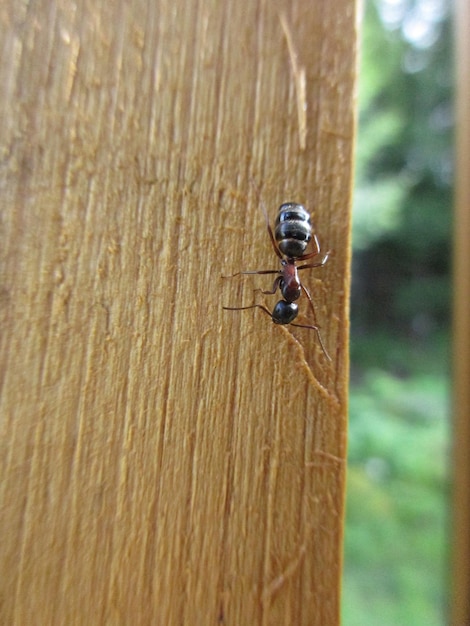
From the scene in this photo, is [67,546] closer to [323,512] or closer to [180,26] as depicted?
[323,512]

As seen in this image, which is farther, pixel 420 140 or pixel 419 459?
pixel 420 140

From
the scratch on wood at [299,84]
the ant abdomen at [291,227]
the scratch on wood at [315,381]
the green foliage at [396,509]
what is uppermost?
the scratch on wood at [299,84]

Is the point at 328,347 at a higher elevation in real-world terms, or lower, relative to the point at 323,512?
higher

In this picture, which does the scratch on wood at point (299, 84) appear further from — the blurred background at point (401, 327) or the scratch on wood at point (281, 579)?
the blurred background at point (401, 327)

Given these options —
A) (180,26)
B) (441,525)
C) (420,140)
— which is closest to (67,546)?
(180,26)

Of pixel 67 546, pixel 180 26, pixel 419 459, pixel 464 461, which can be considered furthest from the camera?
pixel 419 459

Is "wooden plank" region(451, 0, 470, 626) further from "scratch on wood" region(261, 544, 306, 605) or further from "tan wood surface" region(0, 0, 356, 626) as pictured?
"scratch on wood" region(261, 544, 306, 605)

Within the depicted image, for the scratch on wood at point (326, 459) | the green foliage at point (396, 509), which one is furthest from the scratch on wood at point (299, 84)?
the green foliage at point (396, 509)

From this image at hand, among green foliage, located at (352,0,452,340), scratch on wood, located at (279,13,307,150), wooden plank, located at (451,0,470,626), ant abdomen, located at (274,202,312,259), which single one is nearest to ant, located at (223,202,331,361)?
ant abdomen, located at (274,202,312,259)
